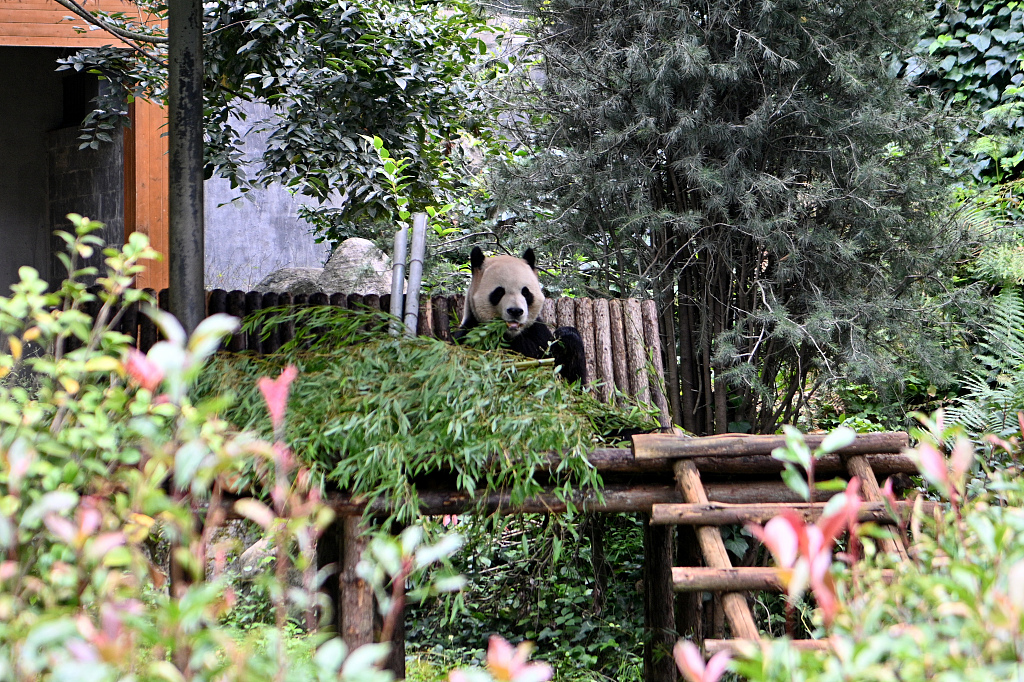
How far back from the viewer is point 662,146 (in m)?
5.04

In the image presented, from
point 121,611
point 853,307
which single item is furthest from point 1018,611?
point 853,307

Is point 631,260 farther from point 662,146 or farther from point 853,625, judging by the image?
point 853,625

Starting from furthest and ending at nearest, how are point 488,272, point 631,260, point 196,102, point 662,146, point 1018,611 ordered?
1. point 631,260
2. point 662,146
3. point 488,272
4. point 196,102
5. point 1018,611

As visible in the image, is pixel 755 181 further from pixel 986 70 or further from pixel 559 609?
pixel 986 70

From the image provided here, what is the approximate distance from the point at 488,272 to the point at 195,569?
9.97 ft

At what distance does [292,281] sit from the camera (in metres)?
7.86

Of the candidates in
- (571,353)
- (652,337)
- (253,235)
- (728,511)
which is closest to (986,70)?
(652,337)

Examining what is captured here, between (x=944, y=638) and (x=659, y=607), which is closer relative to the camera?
(x=944, y=638)

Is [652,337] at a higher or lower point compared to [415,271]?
lower

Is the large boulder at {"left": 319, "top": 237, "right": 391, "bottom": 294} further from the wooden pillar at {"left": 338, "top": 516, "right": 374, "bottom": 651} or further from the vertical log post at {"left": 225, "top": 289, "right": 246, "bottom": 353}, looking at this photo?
the wooden pillar at {"left": 338, "top": 516, "right": 374, "bottom": 651}

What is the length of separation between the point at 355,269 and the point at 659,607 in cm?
387

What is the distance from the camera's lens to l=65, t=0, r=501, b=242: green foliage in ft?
15.6

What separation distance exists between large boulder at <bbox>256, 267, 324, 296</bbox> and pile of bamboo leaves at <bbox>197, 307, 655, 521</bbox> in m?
4.32

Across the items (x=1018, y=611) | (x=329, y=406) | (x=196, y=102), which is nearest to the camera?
(x=1018, y=611)
